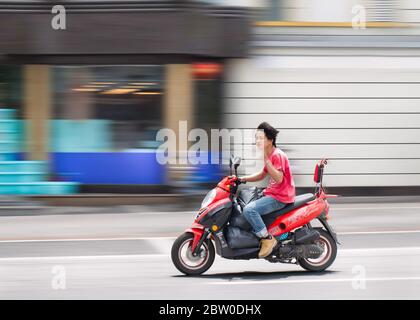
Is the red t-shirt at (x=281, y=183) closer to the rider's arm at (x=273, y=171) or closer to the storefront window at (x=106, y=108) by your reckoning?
the rider's arm at (x=273, y=171)

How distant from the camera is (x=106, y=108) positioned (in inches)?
663

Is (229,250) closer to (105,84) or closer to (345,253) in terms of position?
(345,253)

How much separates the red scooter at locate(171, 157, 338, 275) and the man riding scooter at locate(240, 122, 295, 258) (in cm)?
9

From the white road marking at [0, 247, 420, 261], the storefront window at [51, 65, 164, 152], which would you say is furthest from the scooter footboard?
the storefront window at [51, 65, 164, 152]

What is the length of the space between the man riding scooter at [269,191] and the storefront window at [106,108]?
8146 millimetres

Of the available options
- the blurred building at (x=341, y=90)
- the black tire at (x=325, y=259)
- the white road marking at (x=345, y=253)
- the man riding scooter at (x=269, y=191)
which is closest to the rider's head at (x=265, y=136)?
the man riding scooter at (x=269, y=191)

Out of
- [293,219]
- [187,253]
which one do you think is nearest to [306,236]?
[293,219]

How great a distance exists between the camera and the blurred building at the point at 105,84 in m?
16.2

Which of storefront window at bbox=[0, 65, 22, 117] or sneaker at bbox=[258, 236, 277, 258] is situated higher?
storefront window at bbox=[0, 65, 22, 117]

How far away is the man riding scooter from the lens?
8.65 metres

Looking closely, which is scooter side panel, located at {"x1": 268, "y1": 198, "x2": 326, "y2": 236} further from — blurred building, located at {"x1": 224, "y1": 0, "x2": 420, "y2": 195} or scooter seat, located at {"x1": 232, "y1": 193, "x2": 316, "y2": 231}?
blurred building, located at {"x1": 224, "y1": 0, "x2": 420, "y2": 195}

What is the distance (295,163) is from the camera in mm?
17453

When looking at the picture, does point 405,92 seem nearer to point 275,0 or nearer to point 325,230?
point 275,0

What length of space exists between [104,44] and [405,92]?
605cm
